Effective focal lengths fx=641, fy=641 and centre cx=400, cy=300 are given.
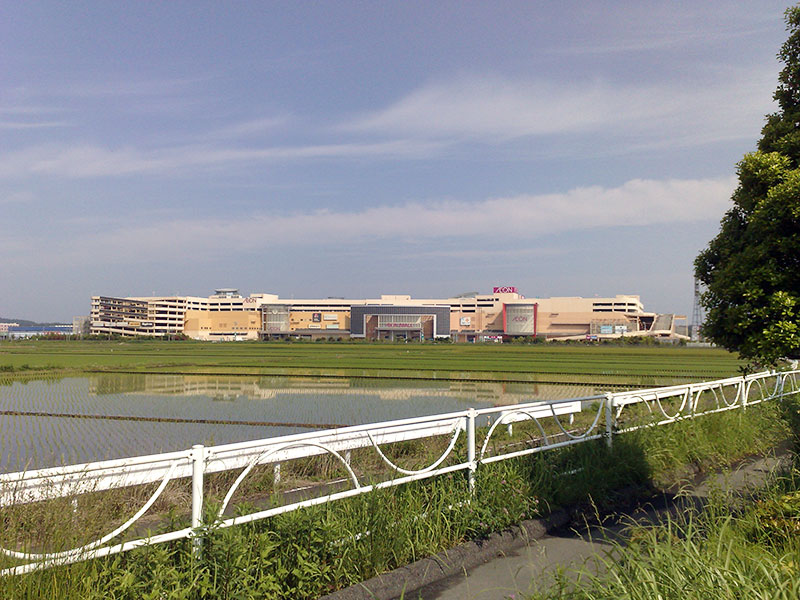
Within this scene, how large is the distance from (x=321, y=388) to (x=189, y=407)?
7.84 m

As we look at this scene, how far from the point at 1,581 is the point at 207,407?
18.9m

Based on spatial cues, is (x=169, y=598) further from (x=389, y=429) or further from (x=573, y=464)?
(x=573, y=464)

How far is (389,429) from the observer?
6207 millimetres

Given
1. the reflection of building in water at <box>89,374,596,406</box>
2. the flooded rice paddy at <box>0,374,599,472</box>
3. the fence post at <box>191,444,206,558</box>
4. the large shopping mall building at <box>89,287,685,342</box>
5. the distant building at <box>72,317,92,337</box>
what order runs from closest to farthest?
the fence post at <box>191,444,206,558</box>, the flooded rice paddy at <box>0,374,599,472</box>, the reflection of building in water at <box>89,374,596,406</box>, the large shopping mall building at <box>89,287,685,342</box>, the distant building at <box>72,317,92,337</box>

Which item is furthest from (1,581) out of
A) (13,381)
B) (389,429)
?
(13,381)

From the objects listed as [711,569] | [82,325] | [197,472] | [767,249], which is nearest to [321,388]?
[767,249]

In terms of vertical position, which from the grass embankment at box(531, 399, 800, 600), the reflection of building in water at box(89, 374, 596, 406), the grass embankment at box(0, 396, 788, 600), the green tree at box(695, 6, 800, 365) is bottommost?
the reflection of building in water at box(89, 374, 596, 406)

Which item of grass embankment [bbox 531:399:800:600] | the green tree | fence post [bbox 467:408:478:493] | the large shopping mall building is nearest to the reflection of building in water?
the green tree

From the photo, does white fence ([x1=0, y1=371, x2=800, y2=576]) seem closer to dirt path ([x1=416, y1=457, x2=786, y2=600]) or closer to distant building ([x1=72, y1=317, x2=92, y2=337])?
dirt path ([x1=416, y1=457, x2=786, y2=600])

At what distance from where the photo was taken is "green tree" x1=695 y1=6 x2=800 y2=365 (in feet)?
20.7

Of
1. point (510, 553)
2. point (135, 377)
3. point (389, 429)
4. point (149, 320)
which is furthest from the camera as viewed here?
point (149, 320)

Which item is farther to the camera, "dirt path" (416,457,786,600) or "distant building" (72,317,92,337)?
"distant building" (72,317,92,337)

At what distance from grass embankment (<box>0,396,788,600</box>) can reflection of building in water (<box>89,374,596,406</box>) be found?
15312mm

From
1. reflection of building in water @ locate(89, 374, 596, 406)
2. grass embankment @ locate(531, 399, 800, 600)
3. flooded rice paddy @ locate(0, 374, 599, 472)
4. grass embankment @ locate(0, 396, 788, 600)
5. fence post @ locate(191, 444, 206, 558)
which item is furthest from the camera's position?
reflection of building in water @ locate(89, 374, 596, 406)
